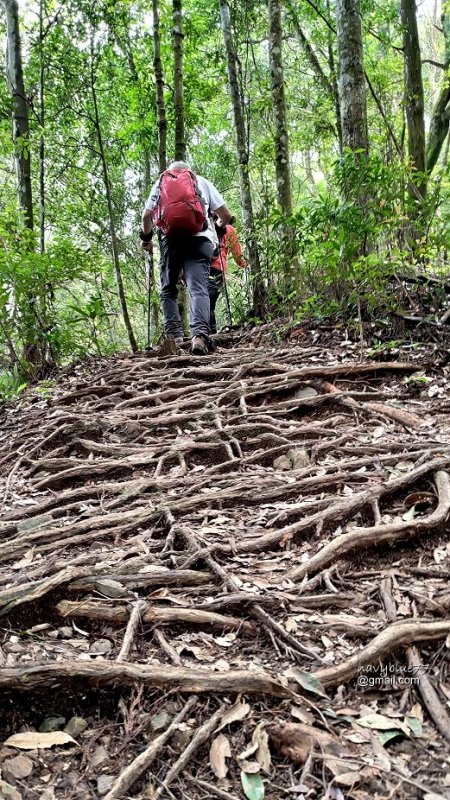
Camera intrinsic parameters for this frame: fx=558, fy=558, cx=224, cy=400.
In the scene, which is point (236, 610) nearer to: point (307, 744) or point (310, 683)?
point (310, 683)

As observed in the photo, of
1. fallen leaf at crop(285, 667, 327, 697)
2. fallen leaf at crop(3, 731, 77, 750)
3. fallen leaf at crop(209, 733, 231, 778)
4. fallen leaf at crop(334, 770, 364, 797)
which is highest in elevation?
fallen leaf at crop(285, 667, 327, 697)

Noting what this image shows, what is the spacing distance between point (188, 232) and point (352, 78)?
2.26 metres

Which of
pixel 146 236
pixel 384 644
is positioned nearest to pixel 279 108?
pixel 146 236

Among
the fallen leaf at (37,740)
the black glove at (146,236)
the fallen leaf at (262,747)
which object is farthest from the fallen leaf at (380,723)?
the black glove at (146,236)

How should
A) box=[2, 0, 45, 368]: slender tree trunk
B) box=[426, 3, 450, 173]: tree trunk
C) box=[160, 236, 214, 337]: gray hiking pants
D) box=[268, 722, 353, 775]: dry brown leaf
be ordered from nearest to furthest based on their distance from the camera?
1. box=[268, 722, 353, 775]: dry brown leaf
2. box=[160, 236, 214, 337]: gray hiking pants
3. box=[2, 0, 45, 368]: slender tree trunk
4. box=[426, 3, 450, 173]: tree trunk

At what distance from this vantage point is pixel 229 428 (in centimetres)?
363

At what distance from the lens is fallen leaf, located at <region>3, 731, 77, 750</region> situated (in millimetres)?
1454

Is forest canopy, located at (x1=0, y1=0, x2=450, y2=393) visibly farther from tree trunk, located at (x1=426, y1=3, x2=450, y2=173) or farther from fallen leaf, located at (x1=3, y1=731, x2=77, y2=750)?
fallen leaf, located at (x1=3, y1=731, x2=77, y2=750)

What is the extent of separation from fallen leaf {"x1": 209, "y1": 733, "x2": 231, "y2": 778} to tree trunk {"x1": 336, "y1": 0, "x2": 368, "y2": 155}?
17.8ft

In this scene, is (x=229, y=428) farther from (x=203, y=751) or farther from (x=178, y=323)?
(x=178, y=323)

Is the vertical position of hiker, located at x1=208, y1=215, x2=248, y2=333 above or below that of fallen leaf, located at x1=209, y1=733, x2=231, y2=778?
above

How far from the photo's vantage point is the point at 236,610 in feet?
6.30

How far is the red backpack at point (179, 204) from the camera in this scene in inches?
207

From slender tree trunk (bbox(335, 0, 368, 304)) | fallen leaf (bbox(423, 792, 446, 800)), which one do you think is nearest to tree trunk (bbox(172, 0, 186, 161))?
slender tree trunk (bbox(335, 0, 368, 304))
